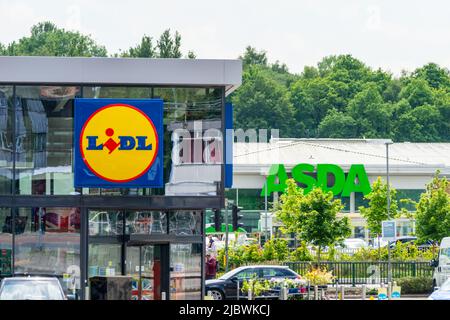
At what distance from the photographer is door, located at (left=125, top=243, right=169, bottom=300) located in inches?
1180

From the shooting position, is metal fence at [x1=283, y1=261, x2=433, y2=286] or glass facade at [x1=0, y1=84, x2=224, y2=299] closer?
glass facade at [x1=0, y1=84, x2=224, y2=299]

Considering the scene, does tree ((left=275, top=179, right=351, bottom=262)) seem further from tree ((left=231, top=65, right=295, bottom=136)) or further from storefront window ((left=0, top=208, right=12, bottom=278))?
tree ((left=231, top=65, right=295, bottom=136))

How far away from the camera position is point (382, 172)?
88.0 meters

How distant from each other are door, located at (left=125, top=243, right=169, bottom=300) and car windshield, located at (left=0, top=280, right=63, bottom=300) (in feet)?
23.4

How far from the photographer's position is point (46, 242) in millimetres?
28359

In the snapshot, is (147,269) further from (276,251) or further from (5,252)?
(276,251)

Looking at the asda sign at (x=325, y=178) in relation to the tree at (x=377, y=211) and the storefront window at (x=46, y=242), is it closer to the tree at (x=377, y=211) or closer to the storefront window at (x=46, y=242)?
the tree at (x=377, y=211)

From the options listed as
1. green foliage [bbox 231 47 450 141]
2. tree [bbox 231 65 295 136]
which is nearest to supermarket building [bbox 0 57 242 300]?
green foliage [bbox 231 47 450 141]

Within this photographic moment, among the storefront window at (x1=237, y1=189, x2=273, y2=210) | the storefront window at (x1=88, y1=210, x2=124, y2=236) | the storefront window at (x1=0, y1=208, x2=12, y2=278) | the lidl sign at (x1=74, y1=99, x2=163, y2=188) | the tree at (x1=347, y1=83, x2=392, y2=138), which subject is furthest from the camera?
the tree at (x1=347, y1=83, x2=392, y2=138)

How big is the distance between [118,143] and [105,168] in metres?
0.73

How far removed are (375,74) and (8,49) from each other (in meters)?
49.6

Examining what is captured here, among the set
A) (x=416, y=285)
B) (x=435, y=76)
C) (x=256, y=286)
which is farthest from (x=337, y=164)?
(x=435, y=76)
